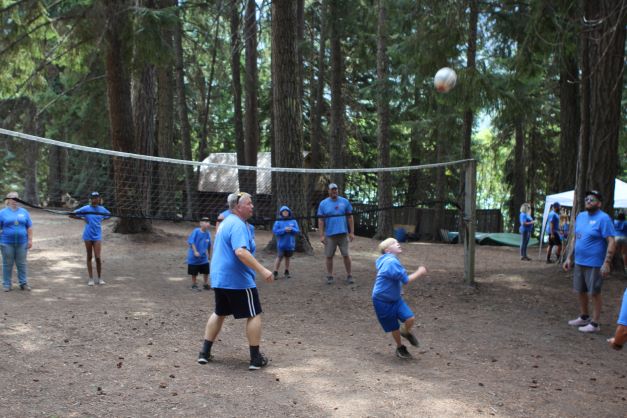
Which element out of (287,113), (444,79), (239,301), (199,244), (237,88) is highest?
(237,88)

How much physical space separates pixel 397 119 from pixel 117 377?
24321 mm

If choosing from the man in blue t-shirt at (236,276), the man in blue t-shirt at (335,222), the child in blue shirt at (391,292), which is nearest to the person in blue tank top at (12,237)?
the man in blue t-shirt at (335,222)

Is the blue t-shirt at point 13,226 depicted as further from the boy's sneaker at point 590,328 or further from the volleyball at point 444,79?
the boy's sneaker at point 590,328

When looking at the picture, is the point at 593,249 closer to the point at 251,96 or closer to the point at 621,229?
the point at 621,229

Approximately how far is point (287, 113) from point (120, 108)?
4.50 meters

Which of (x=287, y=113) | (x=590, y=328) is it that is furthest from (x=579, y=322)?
(x=287, y=113)

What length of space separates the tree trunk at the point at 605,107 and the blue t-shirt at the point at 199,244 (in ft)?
22.1

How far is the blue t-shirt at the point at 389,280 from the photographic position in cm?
625

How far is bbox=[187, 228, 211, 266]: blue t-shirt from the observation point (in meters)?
10.1

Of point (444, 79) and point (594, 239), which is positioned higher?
point (444, 79)

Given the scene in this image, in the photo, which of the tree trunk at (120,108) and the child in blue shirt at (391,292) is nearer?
the child in blue shirt at (391,292)

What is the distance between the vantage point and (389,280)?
634 centimetres

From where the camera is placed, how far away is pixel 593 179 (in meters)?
10.6

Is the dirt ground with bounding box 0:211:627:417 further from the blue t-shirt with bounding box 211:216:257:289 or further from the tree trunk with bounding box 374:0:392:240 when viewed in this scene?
the tree trunk with bounding box 374:0:392:240
